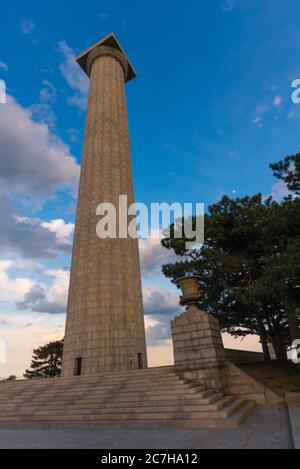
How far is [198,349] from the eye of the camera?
13.0 m

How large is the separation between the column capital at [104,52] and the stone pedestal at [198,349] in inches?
1405

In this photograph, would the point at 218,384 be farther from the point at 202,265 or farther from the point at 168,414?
the point at 202,265

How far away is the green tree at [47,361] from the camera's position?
4394cm

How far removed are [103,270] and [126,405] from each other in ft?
46.6

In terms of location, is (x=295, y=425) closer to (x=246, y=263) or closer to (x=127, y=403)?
(x=127, y=403)

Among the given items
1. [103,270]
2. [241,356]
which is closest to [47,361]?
[103,270]

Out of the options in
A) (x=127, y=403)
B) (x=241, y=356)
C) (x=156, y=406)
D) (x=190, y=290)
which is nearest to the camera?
(x=156, y=406)

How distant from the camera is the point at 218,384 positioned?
40.2 feet

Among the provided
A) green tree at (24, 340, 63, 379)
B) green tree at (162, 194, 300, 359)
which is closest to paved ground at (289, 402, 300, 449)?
green tree at (162, 194, 300, 359)

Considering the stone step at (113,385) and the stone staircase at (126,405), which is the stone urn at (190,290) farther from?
the stone step at (113,385)

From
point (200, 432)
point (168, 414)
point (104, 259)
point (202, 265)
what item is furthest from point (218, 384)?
point (104, 259)

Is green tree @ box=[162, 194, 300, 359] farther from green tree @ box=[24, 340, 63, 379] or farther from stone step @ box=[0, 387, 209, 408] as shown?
green tree @ box=[24, 340, 63, 379]
